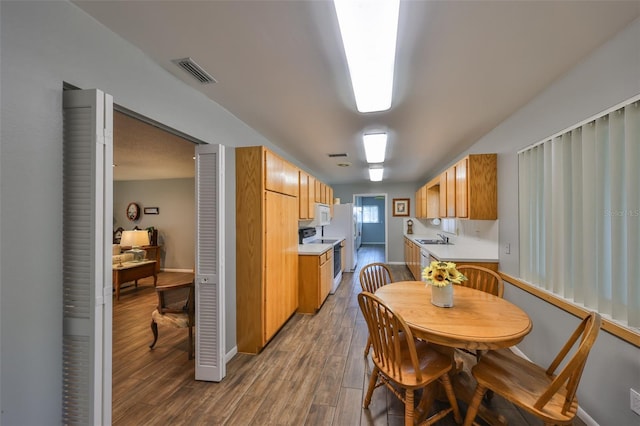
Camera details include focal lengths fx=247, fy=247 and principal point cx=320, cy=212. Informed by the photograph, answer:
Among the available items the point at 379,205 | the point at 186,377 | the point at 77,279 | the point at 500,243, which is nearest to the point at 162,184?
the point at 186,377

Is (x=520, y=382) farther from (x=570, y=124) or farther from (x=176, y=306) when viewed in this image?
(x=176, y=306)

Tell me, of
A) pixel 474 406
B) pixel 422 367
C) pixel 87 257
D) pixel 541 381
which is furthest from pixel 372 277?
pixel 87 257

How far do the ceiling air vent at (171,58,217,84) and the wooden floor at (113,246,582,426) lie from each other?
Answer: 2502mm

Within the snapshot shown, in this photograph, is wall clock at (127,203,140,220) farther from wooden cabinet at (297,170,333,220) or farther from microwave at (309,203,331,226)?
wooden cabinet at (297,170,333,220)

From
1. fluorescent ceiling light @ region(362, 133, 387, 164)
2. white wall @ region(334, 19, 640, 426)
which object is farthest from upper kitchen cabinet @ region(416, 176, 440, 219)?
white wall @ region(334, 19, 640, 426)

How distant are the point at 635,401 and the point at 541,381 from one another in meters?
0.44

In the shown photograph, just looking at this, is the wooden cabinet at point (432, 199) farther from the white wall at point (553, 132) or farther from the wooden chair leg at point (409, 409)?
the wooden chair leg at point (409, 409)

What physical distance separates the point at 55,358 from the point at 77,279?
15.2 inches

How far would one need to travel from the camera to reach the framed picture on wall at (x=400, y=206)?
7384 mm

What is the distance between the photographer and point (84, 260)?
122cm

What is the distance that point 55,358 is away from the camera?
119 cm

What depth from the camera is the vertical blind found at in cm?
144

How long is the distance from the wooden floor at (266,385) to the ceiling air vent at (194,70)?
2.50 metres

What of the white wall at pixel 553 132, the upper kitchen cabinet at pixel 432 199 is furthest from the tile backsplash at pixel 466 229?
the upper kitchen cabinet at pixel 432 199
